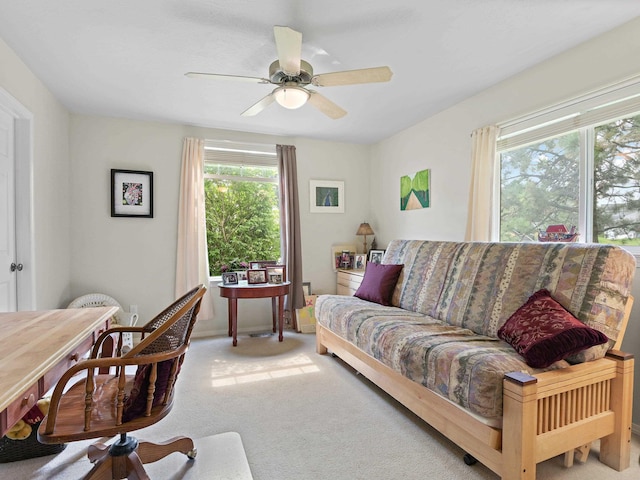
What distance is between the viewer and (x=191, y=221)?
3867mm

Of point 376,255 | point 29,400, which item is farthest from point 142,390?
point 376,255

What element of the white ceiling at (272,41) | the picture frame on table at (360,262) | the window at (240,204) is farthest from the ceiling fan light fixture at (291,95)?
the picture frame on table at (360,262)

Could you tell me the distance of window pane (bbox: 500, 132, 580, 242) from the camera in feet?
8.02

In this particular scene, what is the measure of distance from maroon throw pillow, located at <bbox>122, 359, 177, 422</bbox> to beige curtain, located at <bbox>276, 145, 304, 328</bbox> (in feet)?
9.18

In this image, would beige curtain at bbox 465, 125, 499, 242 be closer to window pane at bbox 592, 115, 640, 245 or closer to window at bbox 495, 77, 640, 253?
window at bbox 495, 77, 640, 253

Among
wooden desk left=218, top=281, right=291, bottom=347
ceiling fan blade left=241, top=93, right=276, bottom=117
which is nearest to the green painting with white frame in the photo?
wooden desk left=218, top=281, right=291, bottom=347

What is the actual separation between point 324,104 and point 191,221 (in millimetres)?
2123

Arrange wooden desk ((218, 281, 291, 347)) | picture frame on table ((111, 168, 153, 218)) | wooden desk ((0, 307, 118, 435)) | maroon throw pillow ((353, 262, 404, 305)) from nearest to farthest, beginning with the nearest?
1. wooden desk ((0, 307, 118, 435))
2. maroon throw pillow ((353, 262, 404, 305))
3. wooden desk ((218, 281, 291, 347))
4. picture frame on table ((111, 168, 153, 218))

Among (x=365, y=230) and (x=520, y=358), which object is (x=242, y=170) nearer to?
(x=365, y=230)

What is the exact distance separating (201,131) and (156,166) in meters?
0.64

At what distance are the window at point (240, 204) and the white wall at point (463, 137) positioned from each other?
1420 millimetres

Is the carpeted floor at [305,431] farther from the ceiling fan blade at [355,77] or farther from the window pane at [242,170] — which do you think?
the window pane at [242,170]

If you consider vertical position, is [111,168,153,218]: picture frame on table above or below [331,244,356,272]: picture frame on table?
above

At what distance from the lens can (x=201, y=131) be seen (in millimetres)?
4000
